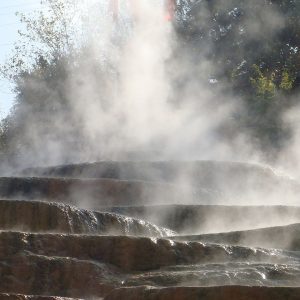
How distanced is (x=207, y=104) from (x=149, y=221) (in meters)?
18.6

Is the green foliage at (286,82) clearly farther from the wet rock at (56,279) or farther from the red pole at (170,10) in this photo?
the wet rock at (56,279)

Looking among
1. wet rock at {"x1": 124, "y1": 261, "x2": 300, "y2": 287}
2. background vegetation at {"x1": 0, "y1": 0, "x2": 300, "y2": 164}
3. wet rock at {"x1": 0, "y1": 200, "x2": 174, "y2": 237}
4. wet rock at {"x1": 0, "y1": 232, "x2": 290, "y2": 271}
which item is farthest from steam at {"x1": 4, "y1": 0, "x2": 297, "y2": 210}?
wet rock at {"x1": 124, "y1": 261, "x2": 300, "y2": 287}

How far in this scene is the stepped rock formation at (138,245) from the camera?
21.3 ft

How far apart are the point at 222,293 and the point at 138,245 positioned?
7.59 feet

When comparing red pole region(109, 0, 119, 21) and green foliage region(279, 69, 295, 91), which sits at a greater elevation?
red pole region(109, 0, 119, 21)

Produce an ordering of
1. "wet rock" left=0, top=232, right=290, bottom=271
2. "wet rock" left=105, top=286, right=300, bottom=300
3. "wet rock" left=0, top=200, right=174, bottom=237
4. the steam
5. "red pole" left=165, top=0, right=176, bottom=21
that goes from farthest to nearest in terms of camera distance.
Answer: "red pole" left=165, top=0, right=176, bottom=21 → the steam → "wet rock" left=0, top=200, right=174, bottom=237 → "wet rock" left=0, top=232, right=290, bottom=271 → "wet rock" left=105, top=286, right=300, bottom=300

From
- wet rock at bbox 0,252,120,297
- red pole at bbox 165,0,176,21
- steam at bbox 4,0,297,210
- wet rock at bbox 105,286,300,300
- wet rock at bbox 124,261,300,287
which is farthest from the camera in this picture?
red pole at bbox 165,0,176,21

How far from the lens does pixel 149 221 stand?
11.2m

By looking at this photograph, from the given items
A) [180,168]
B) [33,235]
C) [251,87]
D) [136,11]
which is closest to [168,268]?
[33,235]

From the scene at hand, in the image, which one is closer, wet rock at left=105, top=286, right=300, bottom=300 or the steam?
wet rock at left=105, top=286, right=300, bottom=300

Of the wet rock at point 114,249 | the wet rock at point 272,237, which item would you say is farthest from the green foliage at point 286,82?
the wet rock at point 114,249

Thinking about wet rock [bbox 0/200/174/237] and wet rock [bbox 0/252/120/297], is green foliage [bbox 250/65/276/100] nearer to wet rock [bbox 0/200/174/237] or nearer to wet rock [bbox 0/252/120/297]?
wet rock [bbox 0/200/174/237]

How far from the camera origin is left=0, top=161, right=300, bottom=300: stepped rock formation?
6496mm

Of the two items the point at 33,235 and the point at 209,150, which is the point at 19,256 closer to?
the point at 33,235
